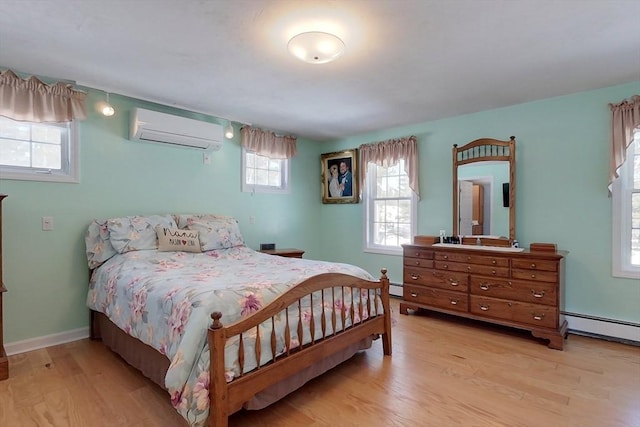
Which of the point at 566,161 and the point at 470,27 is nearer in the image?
the point at 470,27

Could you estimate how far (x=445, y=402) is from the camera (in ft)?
6.69

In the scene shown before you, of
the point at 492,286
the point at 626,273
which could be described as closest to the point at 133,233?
the point at 492,286

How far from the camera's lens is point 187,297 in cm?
184

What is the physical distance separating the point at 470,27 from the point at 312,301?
1.94 meters

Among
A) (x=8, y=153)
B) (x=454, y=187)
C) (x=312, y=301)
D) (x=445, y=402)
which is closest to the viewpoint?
(x=445, y=402)

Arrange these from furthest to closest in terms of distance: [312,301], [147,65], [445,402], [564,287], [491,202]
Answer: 1. [491,202]
2. [564,287]
3. [147,65]
4. [312,301]
5. [445,402]

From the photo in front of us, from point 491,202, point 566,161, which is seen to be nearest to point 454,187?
point 491,202

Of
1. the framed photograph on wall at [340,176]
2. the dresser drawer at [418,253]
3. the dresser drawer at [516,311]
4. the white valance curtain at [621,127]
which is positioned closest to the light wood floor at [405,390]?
the dresser drawer at [516,311]

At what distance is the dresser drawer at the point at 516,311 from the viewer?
2.90m

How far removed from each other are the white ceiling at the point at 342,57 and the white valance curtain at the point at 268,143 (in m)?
0.73

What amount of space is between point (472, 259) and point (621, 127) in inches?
65.9

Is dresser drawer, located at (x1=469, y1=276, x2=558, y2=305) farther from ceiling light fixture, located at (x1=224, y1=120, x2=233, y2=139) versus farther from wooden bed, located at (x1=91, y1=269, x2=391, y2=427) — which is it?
ceiling light fixture, located at (x1=224, y1=120, x2=233, y2=139)

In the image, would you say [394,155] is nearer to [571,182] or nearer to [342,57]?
[571,182]

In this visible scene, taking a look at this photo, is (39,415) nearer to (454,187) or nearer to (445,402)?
(445,402)
